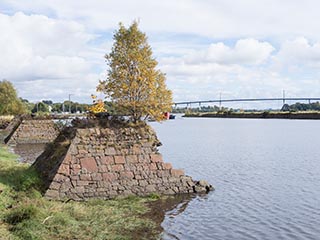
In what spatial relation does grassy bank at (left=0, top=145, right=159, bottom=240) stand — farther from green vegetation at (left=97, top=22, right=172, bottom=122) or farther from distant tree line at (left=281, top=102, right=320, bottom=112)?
distant tree line at (left=281, top=102, right=320, bottom=112)

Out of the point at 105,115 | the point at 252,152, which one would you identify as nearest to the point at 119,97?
the point at 105,115

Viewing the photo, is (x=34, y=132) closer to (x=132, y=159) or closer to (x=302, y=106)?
(x=132, y=159)

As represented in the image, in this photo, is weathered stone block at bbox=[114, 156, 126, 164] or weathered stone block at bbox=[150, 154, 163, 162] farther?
weathered stone block at bbox=[150, 154, 163, 162]

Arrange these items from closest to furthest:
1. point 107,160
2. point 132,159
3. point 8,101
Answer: point 107,160, point 132,159, point 8,101

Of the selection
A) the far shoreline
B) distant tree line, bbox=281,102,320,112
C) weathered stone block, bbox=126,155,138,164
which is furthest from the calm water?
distant tree line, bbox=281,102,320,112

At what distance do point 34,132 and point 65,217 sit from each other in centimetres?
3127

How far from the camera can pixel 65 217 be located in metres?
13.3

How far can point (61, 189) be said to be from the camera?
16.3m

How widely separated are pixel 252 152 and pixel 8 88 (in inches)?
2087

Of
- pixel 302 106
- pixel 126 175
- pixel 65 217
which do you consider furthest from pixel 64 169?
pixel 302 106

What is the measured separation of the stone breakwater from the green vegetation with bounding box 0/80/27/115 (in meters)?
61.0

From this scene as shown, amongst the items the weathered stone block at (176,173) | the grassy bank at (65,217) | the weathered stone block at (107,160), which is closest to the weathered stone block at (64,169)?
the grassy bank at (65,217)

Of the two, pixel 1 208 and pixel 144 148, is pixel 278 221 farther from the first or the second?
pixel 1 208

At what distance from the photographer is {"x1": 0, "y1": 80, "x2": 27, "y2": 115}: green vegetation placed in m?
76.1
